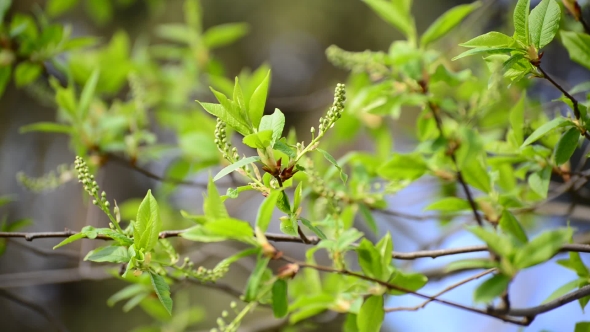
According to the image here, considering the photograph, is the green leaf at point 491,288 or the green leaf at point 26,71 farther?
the green leaf at point 26,71

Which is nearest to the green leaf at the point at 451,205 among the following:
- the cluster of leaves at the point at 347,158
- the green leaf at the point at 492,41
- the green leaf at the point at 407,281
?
the cluster of leaves at the point at 347,158

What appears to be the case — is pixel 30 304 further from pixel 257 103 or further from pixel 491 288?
pixel 491 288

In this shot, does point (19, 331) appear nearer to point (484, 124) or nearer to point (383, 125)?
point (383, 125)

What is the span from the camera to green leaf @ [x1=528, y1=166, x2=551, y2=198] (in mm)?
725

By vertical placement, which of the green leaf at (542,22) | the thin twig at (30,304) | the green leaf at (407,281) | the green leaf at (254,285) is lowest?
the thin twig at (30,304)

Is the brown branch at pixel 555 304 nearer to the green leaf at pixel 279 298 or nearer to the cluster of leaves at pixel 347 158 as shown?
the cluster of leaves at pixel 347 158

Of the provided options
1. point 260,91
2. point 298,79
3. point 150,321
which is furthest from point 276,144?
point 298,79

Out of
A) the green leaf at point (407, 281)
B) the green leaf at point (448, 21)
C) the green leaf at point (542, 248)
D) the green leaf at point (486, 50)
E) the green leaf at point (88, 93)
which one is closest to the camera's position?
the green leaf at point (542, 248)

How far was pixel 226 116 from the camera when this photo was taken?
559mm

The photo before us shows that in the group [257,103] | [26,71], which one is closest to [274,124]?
[257,103]

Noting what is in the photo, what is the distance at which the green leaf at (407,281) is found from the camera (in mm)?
634

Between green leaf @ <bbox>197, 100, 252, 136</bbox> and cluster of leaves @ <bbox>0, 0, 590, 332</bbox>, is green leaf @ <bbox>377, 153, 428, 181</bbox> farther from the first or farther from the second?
green leaf @ <bbox>197, 100, 252, 136</bbox>

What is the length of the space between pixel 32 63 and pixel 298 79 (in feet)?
6.99

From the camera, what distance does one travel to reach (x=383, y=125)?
51.6 inches
